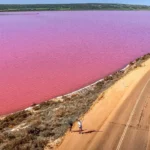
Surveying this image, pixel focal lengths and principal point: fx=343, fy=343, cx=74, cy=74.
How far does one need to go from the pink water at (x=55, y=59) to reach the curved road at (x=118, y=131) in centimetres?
987

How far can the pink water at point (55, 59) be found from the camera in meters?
35.2

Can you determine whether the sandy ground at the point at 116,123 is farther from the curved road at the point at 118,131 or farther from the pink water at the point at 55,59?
the pink water at the point at 55,59

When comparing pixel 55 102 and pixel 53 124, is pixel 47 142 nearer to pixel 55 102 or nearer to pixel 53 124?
pixel 53 124

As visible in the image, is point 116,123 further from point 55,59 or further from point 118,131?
point 55,59

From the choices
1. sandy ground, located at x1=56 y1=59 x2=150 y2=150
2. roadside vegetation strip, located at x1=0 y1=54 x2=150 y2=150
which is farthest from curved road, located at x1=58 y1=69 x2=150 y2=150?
roadside vegetation strip, located at x1=0 y1=54 x2=150 y2=150

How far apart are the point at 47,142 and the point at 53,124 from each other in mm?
3012

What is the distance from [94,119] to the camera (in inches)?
939

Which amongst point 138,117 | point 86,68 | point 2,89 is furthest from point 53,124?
point 86,68

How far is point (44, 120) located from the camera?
2472 centimetres

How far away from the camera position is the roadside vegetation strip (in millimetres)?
20609

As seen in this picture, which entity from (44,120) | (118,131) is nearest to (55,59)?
(44,120)

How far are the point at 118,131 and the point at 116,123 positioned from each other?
4.29 ft

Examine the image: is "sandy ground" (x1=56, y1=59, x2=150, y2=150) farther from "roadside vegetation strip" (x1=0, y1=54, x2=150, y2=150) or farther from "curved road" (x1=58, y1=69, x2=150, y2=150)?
"roadside vegetation strip" (x1=0, y1=54, x2=150, y2=150)

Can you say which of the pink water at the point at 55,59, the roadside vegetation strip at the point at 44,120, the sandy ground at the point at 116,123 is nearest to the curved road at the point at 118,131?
the sandy ground at the point at 116,123
